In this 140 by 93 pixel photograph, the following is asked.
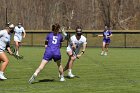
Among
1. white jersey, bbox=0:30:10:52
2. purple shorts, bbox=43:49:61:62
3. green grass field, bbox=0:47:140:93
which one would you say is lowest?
green grass field, bbox=0:47:140:93

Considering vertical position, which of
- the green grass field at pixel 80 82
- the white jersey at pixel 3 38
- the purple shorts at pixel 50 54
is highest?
the white jersey at pixel 3 38

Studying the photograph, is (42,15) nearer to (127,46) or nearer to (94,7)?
(94,7)

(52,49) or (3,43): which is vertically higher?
(3,43)

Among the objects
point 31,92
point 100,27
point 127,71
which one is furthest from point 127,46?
point 31,92

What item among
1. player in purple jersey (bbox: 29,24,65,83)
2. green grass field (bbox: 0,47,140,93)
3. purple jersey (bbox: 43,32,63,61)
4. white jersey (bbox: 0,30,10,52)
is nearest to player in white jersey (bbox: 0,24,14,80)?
white jersey (bbox: 0,30,10,52)

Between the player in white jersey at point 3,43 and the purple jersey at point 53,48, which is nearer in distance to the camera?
the purple jersey at point 53,48

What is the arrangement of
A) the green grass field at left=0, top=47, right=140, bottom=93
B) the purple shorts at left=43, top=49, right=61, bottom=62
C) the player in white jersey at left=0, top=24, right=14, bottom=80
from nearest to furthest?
the green grass field at left=0, top=47, right=140, bottom=93 → the purple shorts at left=43, top=49, right=61, bottom=62 → the player in white jersey at left=0, top=24, right=14, bottom=80

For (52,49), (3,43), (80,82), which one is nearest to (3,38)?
(3,43)

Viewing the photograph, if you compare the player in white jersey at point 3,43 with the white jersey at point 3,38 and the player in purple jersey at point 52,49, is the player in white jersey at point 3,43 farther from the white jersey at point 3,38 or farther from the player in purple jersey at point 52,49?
the player in purple jersey at point 52,49

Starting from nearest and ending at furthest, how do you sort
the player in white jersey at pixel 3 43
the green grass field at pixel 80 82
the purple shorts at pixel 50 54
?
1. the green grass field at pixel 80 82
2. the purple shorts at pixel 50 54
3. the player in white jersey at pixel 3 43

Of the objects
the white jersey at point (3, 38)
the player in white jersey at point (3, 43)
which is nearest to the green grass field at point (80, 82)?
the player in white jersey at point (3, 43)

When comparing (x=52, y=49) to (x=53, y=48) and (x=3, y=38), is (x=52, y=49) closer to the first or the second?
(x=53, y=48)

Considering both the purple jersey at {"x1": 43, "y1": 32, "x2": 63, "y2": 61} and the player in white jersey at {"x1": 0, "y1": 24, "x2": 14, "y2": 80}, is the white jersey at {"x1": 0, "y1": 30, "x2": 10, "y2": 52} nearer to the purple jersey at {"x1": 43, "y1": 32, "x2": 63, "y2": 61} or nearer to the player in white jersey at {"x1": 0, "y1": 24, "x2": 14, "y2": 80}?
the player in white jersey at {"x1": 0, "y1": 24, "x2": 14, "y2": 80}

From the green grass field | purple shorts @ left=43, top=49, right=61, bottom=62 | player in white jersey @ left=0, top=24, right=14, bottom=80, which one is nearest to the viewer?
the green grass field
